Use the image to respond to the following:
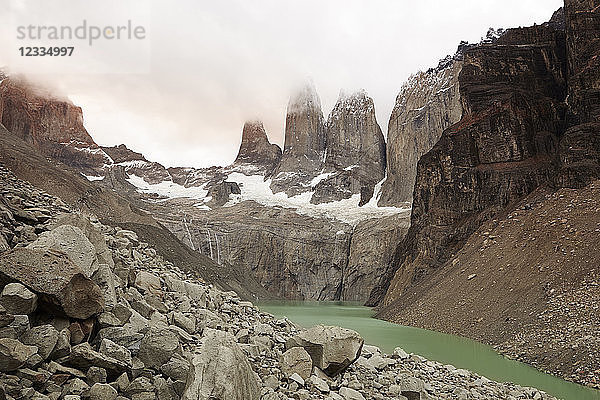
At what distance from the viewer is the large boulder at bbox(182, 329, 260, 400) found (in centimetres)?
516

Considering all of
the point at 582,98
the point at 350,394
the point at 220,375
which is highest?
the point at 582,98

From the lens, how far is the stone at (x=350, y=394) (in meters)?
7.61

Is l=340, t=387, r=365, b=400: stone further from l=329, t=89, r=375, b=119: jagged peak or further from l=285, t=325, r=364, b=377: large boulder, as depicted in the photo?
l=329, t=89, r=375, b=119: jagged peak

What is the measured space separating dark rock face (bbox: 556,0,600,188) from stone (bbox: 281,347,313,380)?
97.3 feet

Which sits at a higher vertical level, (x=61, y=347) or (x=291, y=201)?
(x=291, y=201)

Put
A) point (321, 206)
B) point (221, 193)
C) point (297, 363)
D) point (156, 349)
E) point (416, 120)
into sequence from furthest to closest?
point (221, 193) < point (321, 206) < point (416, 120) < point (297, 363) < point (156, 349)

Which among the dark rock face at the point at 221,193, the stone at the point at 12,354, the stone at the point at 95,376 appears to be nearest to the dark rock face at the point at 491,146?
the stone at the point at 95,376

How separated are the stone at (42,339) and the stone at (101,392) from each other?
60cm

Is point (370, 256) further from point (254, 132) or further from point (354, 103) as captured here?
point (254, 132)

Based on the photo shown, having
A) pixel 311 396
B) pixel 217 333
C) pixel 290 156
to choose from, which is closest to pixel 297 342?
pixel 311 396

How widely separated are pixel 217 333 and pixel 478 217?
3762 cm

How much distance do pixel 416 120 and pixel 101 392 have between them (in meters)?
103

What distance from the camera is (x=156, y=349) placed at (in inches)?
217

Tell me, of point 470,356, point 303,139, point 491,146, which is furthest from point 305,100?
point 470,356
